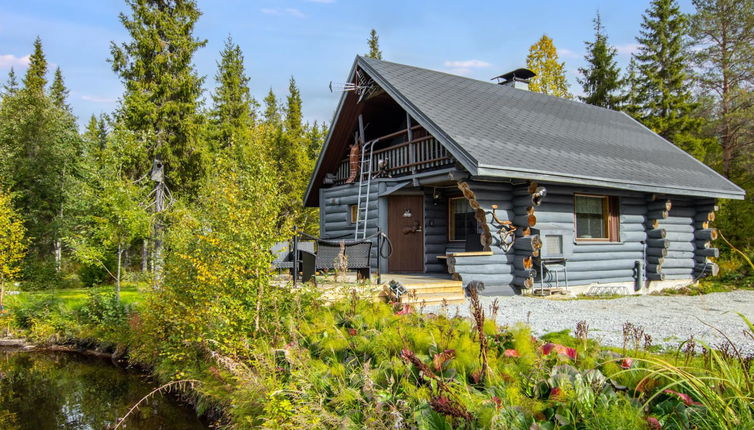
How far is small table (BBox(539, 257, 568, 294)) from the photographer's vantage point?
908 centimetres

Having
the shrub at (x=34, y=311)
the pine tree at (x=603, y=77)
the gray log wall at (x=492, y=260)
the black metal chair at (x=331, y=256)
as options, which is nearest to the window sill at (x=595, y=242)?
the gray log wall at (x=492, y=260)

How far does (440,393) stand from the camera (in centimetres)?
266

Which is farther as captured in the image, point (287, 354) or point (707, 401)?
point (287, 354)

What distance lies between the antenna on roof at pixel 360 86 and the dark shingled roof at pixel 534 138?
0.89 ft

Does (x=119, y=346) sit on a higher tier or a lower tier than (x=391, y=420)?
lower

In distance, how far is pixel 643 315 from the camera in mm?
6867

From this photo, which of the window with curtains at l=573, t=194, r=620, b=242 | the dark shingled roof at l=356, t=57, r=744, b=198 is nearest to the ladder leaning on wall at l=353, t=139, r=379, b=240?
the dark shingled roof at l=356, t=57, r=744, b=198

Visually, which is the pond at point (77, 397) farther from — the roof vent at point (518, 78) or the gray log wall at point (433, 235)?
the roof vent at point (518, 78)

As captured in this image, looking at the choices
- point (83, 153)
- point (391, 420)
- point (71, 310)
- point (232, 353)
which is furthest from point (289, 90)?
point (391, 420)

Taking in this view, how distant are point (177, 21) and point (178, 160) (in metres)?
4.18

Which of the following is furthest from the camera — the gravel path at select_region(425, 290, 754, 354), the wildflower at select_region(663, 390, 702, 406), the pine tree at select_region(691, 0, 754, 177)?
the pine tree at select_region(691, 0, 754, 177)

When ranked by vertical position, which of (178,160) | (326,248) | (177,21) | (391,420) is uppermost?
(177,21)

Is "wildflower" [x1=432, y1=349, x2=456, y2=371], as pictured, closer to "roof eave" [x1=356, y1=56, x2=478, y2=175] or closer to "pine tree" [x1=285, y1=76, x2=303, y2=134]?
"roof eave" [x1=356, y1=56, x2=478, y2=175]

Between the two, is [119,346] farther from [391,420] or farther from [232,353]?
[391,420]
